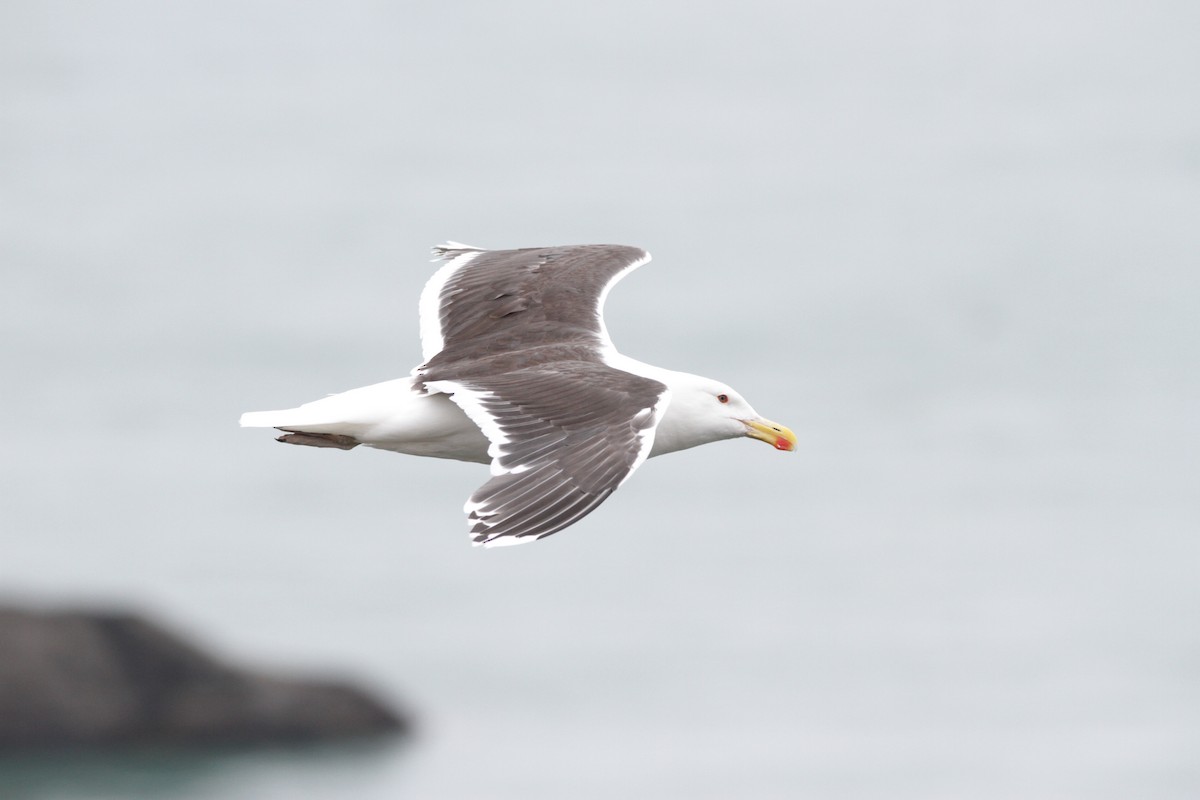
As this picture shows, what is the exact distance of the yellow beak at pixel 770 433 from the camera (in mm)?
14391

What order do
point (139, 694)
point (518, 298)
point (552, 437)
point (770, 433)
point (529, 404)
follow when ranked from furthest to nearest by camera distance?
point (139, 694)
point (518, 298)
point (770, 433)
point (529, 404)
point (552, 437)

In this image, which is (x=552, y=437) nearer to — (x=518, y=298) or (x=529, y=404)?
(x=529, y=404)

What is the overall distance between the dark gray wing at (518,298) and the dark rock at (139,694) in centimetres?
3428

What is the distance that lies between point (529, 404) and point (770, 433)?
90.0 inches

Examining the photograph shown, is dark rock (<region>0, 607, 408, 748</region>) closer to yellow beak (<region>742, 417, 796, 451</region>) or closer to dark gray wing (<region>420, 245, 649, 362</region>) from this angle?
dark gray wing (<region>420, 245, 649, 362</region>)

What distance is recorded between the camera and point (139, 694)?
1988 inches

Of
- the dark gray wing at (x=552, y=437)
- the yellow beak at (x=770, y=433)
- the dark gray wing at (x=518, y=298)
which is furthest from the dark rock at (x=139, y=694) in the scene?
the dark gray wing at (x=552, y=437)

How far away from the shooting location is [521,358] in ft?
45.8

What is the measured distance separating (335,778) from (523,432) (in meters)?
50.6

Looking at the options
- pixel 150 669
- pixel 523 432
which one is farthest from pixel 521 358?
pixel 150 669

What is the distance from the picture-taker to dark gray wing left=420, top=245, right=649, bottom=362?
14.9m

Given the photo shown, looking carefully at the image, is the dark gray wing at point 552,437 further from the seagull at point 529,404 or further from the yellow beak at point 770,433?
the yellow beak at point 770,433

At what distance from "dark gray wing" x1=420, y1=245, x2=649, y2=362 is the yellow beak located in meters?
1.21

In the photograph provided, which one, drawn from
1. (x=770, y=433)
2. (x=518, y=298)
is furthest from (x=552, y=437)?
(x=518, y=298)
